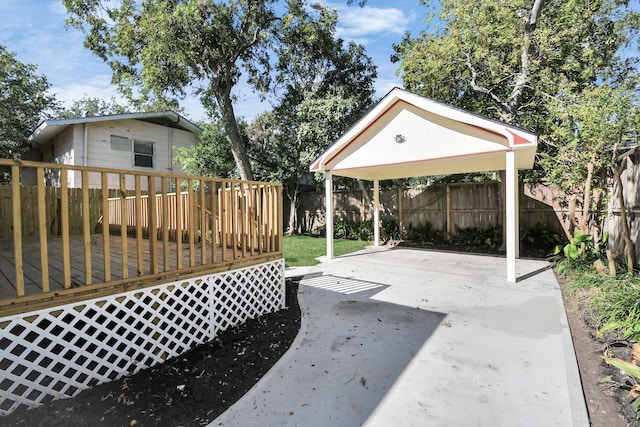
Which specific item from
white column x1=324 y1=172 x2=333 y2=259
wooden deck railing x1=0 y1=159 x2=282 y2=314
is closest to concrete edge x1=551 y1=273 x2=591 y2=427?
wooden deck railing x1=0 y1=159 x2=282 y2=314

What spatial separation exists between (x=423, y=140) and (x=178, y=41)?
7723 mm

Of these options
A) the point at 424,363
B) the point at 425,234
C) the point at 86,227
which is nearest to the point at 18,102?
the point at 86,227

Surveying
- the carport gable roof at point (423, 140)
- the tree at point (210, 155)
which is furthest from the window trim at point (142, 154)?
the carport gable roof at point (423, 140)

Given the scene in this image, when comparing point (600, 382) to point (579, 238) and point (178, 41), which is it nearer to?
point (579, 238)

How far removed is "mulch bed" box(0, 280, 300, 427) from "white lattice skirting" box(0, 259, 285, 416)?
4.6 inches

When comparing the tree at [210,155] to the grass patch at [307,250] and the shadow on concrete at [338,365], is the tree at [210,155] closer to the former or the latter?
the grass patch at [307,250]

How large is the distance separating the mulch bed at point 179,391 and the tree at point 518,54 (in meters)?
9.37

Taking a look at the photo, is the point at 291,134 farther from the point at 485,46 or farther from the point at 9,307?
the point at 9,307

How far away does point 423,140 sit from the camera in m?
7.04

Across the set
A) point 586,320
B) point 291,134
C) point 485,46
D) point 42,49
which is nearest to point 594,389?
point 586,320

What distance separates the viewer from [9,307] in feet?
7.29

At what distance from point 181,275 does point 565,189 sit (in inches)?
331

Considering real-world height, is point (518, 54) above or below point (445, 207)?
above

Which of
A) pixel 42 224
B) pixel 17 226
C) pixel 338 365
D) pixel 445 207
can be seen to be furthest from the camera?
pixel 445 207
